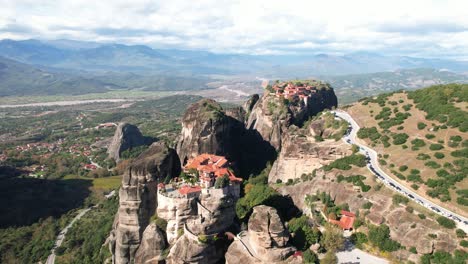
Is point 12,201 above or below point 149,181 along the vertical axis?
below

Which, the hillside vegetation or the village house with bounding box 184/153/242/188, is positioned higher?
the hillside vegetation

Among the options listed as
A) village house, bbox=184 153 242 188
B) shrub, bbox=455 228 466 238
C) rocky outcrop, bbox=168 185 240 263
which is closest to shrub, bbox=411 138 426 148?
shrub, bbox=455 228 466 238

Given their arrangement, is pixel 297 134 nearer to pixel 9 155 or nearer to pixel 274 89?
pixel 274 89

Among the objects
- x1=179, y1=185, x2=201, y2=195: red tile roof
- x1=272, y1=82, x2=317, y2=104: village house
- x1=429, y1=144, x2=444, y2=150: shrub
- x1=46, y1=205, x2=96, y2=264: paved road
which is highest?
x1=272, y1=82, x2=317, y2=104: village house

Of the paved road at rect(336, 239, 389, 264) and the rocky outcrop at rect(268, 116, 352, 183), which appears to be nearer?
the paved road at rect(336, 239, 389, 264)

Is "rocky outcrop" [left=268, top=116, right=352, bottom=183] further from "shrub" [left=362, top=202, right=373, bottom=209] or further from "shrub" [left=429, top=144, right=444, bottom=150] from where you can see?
"shrub" [left=362, top=202, right=373, bottom=209]

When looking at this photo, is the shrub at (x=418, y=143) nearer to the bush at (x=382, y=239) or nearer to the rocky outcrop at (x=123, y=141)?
the bush at (x=382, y=239)

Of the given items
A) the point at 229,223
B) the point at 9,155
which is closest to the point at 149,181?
the point at 229,223
